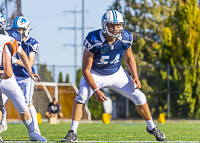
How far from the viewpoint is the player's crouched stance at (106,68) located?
20.6 ft

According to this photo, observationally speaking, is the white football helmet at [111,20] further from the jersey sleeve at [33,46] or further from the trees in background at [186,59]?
the trees in background at [186,59]

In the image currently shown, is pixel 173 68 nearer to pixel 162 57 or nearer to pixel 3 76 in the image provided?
pixel 162 57

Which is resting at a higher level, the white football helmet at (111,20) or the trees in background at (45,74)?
the white football helmet at (111,20)

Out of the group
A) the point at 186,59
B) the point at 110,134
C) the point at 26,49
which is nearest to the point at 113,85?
the point at 26,49

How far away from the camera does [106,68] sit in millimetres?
6512

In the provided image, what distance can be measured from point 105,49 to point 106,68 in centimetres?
31

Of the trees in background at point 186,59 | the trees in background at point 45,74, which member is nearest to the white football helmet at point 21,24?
the trees in background at point 45,74

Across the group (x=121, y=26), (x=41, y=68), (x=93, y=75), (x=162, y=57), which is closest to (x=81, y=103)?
(x=93, y=75)

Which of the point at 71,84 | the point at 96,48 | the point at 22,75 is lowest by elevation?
the point at 71,84

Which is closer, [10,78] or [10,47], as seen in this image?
[10,47]

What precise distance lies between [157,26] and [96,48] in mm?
25512

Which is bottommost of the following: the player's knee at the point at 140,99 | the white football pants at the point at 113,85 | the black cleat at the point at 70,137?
the black cleat at the point at 70,137

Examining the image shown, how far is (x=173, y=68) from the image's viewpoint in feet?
72.4

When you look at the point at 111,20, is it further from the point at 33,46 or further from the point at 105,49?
the point at 33,46
